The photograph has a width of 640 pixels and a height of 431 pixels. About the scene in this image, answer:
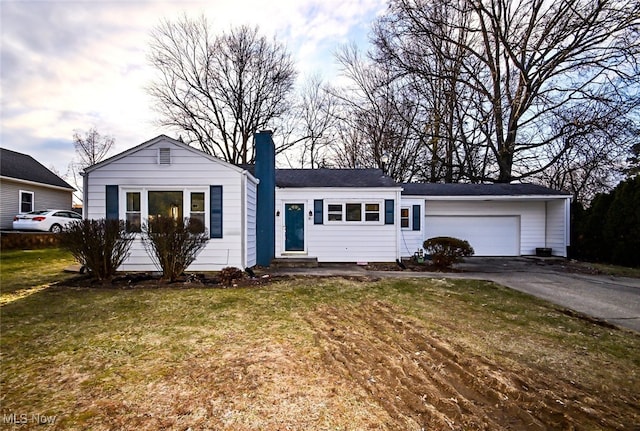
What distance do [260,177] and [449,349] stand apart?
27.8 ft

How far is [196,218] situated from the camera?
9.14 metres

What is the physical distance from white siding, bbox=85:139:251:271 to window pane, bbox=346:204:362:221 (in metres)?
4.07

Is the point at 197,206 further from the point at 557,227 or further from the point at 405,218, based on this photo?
the point at 557,227

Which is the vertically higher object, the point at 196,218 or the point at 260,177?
the point at 260,177

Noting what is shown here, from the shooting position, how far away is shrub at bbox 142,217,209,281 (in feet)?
24.8

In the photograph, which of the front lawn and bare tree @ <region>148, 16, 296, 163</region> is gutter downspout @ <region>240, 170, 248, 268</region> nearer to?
the front lawn

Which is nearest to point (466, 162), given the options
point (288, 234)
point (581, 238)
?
point (581, 238)

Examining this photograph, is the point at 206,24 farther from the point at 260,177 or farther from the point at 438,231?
the point at 438,231

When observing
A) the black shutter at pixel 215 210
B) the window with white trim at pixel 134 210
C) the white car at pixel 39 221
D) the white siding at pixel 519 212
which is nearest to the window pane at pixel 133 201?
the window with white trim at pixel 134 210

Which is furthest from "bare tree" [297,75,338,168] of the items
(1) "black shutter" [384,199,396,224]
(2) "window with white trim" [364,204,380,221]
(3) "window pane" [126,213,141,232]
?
(3) "window pane" [126,213,141,232]

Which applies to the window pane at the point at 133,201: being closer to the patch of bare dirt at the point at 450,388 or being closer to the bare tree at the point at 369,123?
the patch of bare dirt at the point at 450,388

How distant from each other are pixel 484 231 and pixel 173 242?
13.0 meters

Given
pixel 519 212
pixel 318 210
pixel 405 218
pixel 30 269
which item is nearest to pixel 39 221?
pixel 30 269
